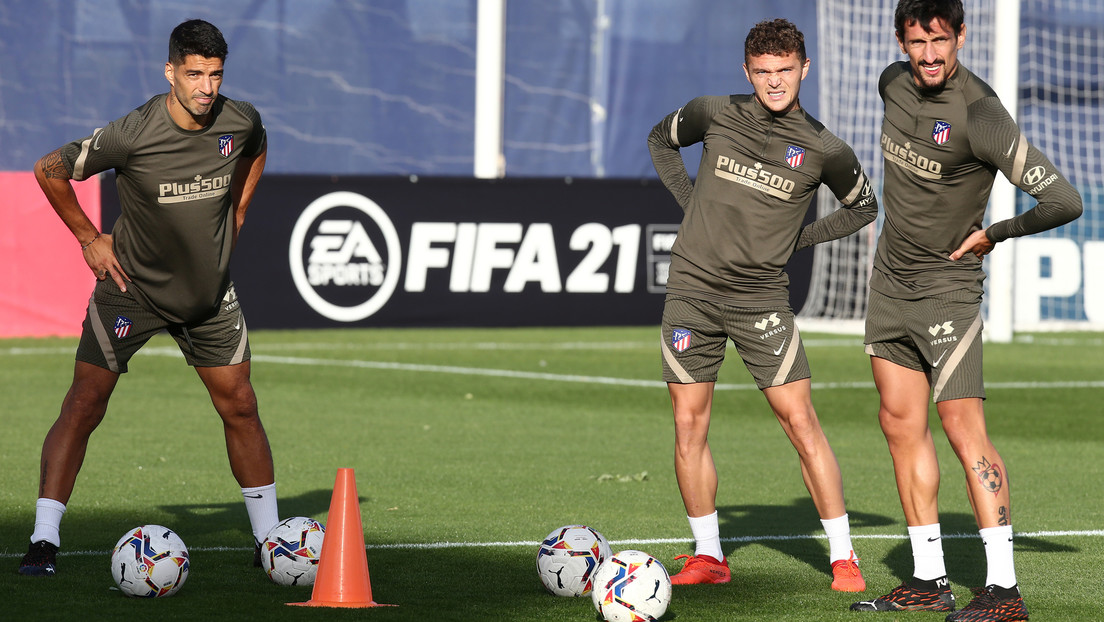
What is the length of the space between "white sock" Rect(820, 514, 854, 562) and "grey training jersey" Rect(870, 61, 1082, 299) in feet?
3.04

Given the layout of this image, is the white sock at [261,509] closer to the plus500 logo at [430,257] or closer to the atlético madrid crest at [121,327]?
the atlético madrid crest at [121,327]

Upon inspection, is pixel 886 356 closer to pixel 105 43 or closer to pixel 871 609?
pixel 871 609

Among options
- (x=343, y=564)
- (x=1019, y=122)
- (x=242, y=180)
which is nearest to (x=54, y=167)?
(x=242, y=180)

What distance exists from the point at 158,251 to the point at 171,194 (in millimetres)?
250

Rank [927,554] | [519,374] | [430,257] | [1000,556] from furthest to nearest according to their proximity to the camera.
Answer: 1. [430,257]
2. [519,374]
3. [927,554]
4. [1000,556]

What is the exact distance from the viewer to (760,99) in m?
5.72

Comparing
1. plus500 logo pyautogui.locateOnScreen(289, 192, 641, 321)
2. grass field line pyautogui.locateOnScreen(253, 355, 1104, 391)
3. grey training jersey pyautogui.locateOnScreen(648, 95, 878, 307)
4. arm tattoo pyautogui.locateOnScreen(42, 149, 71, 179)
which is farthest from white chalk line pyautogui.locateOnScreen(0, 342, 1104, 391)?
arm tattoo pyautogui.locateOnScreen(42, 149, 71, 179)

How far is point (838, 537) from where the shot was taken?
5777 millimetres

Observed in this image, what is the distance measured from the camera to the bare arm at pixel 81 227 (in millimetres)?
Result: 5941

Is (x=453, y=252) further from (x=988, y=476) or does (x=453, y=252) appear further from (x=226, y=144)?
(x=988, y=476)

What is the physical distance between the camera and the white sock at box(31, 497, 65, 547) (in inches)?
→ 230

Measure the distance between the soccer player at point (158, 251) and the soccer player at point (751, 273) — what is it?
6.03 feet

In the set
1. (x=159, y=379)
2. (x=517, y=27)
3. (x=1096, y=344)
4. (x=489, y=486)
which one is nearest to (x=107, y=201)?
(x=159, y=379)

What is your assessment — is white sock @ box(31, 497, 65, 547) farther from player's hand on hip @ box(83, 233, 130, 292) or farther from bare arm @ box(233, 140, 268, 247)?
bare arm @ box(233, 140, 268, 247)
